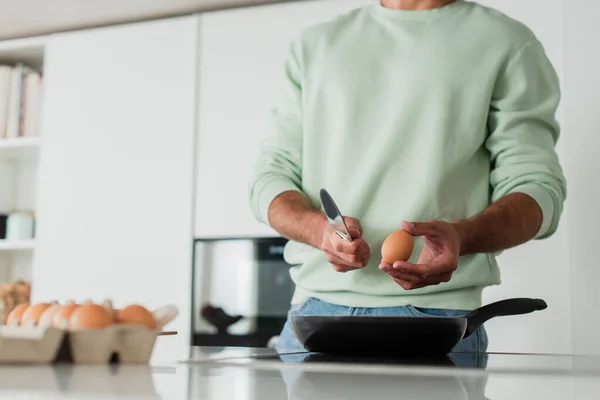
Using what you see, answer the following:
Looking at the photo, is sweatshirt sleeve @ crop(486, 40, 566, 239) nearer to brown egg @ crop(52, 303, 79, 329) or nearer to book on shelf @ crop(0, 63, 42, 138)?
brown egg @ crop(52, 303, 79, 329)

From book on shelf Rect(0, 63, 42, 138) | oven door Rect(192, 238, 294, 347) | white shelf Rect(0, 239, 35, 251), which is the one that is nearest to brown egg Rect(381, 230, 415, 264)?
oven door Rect(192, 238, 294, 347)

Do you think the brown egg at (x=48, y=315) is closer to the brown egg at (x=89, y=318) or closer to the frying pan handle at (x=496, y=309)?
the brown egg at (x=89, y=318)

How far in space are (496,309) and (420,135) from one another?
38 cm

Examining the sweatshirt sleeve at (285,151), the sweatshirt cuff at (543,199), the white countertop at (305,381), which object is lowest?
the white countertop at (305,381)

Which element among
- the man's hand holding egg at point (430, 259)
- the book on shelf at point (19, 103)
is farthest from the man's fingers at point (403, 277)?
the book on shelf at point (19, 103)

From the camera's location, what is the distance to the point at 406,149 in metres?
1.06

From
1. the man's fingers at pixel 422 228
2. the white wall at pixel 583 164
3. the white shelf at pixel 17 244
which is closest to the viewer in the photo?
the man's fingers at pixel 422 228

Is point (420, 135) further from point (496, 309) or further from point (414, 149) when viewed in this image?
point (496, 309)

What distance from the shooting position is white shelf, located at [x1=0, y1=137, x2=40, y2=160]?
2.85m

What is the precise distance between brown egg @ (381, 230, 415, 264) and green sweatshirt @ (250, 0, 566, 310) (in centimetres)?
11

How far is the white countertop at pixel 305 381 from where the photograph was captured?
0.37 metres

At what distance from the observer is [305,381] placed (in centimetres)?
43

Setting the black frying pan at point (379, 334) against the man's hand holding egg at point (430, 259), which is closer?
the black frying pan at point (379, 334)

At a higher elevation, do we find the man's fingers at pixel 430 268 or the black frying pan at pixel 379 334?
the man's fingers at pixel 430 268
